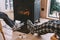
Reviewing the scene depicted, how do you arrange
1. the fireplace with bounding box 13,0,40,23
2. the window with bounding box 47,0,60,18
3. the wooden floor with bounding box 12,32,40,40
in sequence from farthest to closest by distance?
the window with bounding box 47,0,60,18 < the fireplace with bounding box 13,0,40,23 < the wooden floor with bounding box 12,32,40,40

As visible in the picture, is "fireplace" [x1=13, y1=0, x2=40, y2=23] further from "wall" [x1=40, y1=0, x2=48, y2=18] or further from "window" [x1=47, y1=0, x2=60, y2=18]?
"window" [x1=47, y1=0, x2=60, y2=18]

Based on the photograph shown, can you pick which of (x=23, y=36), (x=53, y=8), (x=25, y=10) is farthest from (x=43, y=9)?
(x=23, y=36)

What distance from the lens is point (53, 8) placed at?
4.77 m

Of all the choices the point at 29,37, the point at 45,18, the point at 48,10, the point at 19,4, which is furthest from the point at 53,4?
the point at 29,37

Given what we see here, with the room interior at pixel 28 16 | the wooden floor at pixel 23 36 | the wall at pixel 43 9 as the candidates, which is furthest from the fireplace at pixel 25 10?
the wooden floor at pixel 23 36

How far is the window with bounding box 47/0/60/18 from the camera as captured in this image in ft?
15.4

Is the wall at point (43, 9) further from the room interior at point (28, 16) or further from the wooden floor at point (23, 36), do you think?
the wooden floor at point (23, 36)

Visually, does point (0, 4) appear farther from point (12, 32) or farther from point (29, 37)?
point (29, 37)

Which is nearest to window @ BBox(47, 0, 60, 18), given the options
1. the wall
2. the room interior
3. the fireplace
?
the room interior

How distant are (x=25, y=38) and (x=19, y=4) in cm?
136

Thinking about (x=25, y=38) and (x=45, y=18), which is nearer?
(x=25, y=38)

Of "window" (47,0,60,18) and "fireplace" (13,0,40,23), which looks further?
"window" (47,0,60,18)

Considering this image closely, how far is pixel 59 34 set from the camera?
2.70m

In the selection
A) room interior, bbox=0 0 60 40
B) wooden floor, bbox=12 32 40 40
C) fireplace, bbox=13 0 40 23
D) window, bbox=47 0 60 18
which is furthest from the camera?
window, bbox=47 0 60 18
